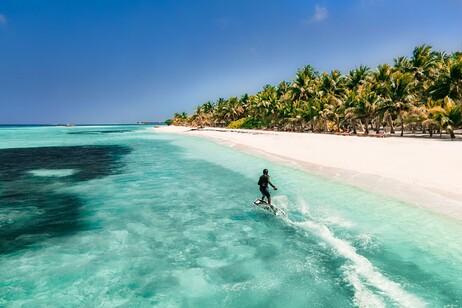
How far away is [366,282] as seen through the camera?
7.17 meters

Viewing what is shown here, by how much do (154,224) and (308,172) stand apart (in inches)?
510

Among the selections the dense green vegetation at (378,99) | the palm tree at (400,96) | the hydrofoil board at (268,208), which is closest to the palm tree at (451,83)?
the dense green vegetation at (378,99)

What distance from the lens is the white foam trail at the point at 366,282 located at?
6375mm

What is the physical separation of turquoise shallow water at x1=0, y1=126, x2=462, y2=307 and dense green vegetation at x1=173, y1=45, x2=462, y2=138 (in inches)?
1296

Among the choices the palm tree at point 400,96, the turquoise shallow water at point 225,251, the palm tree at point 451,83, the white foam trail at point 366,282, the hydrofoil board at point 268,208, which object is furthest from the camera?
the palm tree at point 400,96

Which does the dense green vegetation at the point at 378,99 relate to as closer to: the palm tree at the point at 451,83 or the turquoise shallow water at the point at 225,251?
→ the palm tree at the point at 451,83

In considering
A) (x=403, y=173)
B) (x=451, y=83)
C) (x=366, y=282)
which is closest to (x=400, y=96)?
(x=451, y=83)

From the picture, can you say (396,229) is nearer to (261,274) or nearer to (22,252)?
(261,274)

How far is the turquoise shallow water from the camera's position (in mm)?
6816

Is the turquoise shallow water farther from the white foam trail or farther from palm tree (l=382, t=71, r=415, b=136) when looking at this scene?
palm tree (l=382, t=71, r=415, b=136)

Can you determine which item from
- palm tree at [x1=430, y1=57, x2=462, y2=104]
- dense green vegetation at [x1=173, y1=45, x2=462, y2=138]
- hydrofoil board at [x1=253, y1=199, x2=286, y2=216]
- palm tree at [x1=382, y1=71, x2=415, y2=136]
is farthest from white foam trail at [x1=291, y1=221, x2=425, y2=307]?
palm tree at [x1=382, y1=71, x2=415, y2=136]

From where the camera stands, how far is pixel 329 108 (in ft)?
197

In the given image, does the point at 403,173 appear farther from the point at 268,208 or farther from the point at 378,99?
the point at 378,99

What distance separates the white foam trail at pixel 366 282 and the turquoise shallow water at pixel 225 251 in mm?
27
